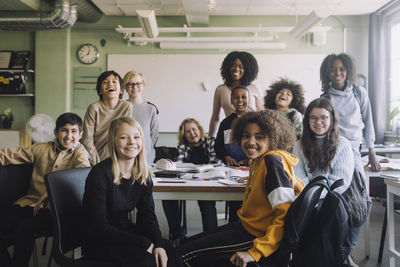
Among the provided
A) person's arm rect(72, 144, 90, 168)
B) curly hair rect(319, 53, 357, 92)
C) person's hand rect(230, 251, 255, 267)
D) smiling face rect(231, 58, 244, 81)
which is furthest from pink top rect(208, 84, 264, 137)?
person's hand rect(230, 251, 255, 267)

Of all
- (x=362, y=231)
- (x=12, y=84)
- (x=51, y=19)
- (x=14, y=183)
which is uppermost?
(x=51, y=19)

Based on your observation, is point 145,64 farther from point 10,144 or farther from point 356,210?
point 356,210

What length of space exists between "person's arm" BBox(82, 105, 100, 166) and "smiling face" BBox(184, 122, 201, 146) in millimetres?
1007

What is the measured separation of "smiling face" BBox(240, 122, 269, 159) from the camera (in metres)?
1.43

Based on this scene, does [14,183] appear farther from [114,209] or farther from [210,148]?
[210,148]

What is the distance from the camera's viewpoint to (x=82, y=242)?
57.9 inches

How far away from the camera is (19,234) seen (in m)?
1.63

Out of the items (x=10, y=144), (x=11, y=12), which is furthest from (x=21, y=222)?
(x=11, y=12)

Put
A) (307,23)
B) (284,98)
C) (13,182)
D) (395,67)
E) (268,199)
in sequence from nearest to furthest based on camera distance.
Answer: (268,199)
(13,182)
(284,98)
(307,23)
(395,67)

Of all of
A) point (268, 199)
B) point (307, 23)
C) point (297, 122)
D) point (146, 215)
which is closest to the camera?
point (268, 199)

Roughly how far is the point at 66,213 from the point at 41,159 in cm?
70

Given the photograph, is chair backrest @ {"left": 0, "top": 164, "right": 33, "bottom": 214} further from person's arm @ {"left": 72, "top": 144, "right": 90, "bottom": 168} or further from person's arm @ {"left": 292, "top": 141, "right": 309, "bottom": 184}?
person's arm @ {"left": 292, "top": 141, "right": 309, "bottom": 184}

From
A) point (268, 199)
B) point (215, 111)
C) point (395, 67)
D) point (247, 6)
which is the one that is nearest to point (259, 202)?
point (268, 199)

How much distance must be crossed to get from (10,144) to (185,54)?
3220 millimetres
